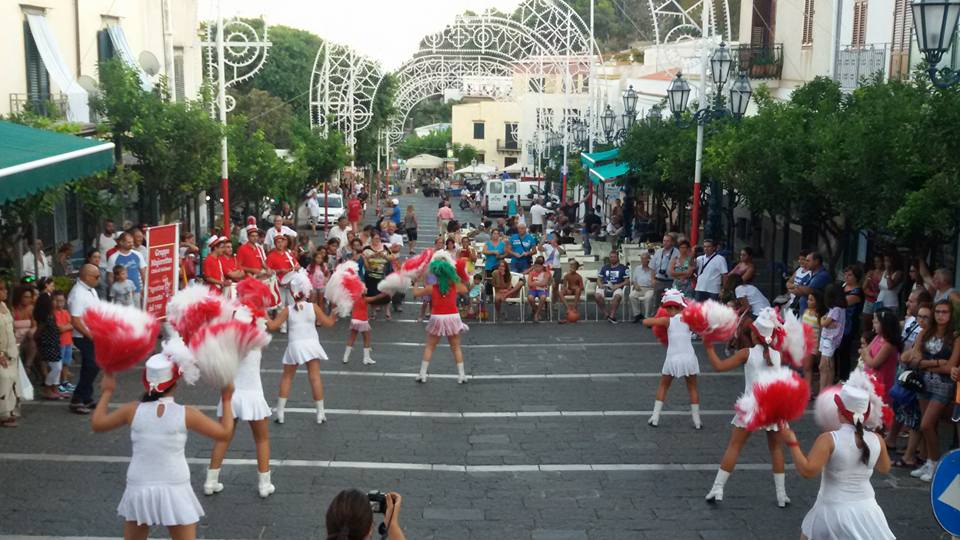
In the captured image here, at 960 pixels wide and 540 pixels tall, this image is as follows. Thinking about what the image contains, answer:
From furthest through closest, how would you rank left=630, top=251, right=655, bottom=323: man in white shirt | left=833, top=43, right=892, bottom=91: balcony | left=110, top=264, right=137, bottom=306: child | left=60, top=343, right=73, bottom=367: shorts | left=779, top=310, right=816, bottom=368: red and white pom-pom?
left=833, top=43, right=892, bottom=91: balcony → left=630, top=251, right=655, bottom=323: man in white shirt → left=110, top=264, right=137, bottom=306: child → left=60, top=343, right=73, bottom=367: shorts → left=779, top=310, right=816, bottom=368: red and white pom-pom

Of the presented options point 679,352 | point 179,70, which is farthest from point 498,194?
point 679,352

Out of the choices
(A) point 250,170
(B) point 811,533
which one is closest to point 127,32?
(A) point 250,170

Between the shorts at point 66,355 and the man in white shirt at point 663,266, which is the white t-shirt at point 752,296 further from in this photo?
the shorts at point 66,355

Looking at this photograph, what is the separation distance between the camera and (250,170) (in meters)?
27.7

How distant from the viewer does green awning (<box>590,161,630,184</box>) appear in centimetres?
2992

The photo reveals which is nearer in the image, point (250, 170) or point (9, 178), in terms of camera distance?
point (9, 178)

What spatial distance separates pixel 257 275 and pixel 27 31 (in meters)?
Answer: 7.52

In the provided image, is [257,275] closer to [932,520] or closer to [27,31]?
[27,31]

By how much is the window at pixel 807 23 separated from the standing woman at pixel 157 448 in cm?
2023

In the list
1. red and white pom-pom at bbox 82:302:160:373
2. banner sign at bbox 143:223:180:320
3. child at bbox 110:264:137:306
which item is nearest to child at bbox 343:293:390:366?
banner sign at bbox 143:223:180:320

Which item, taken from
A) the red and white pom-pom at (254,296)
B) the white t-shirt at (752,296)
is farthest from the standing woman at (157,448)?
the white t-shirt at (752,296)

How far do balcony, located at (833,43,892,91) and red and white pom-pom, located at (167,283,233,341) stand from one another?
13.0 meters

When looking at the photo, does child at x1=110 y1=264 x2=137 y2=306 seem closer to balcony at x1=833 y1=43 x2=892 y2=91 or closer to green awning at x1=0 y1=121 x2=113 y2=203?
green awning at x1=0 y1=121 x2=113 y2=203

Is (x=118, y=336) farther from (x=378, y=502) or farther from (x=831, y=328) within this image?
(x=831, y=328)
